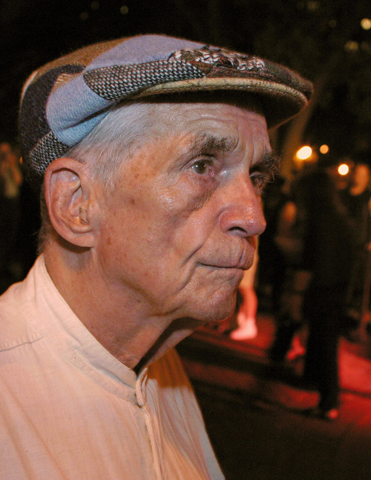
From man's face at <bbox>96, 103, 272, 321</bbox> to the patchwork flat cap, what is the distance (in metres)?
0.13

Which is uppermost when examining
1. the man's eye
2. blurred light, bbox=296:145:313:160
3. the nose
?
the man's eye

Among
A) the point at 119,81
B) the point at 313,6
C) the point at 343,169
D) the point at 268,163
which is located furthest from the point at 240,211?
the point at 313,6

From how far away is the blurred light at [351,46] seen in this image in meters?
10.8

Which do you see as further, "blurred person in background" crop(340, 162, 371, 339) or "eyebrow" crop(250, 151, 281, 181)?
Result: "blurred person in background" crop(340, 162, 371, 339)

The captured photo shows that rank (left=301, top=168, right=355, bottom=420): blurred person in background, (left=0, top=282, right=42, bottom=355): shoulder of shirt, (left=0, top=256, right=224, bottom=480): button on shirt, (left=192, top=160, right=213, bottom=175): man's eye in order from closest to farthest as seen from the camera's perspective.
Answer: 1. (left=0, top=256, right=224, bottom=480): button on shirt
2. (left=0, top=282, right=42, bottom=355): shoulder of shirt
3. (left=192, top=160, right=213, bottom=175): man's eye
4. (left=301, top=168, right=355, bottom=420): blurred person in background

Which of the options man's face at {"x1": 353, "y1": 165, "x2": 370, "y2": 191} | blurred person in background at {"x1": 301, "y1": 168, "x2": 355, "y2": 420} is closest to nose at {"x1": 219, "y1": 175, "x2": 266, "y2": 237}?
blurred person in background at {"x1": 301, "y1": 168, "x2": 355, "y2": 420}

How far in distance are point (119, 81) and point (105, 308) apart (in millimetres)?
668

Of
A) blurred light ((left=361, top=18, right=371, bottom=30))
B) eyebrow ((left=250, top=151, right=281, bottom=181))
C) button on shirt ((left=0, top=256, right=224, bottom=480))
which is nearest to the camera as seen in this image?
button on shirt ((left=0, top=256, right=224, bottom=480))

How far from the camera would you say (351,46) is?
35.9 ft

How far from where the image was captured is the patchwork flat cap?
1.11 meters

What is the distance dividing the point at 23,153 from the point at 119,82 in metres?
0.57

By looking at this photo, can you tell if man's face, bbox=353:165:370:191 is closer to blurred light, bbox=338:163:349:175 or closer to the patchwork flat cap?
blurred light, bbox=338:163:349:175

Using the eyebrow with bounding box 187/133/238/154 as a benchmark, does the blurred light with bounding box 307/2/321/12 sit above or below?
above

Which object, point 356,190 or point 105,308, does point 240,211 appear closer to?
point 105,308
